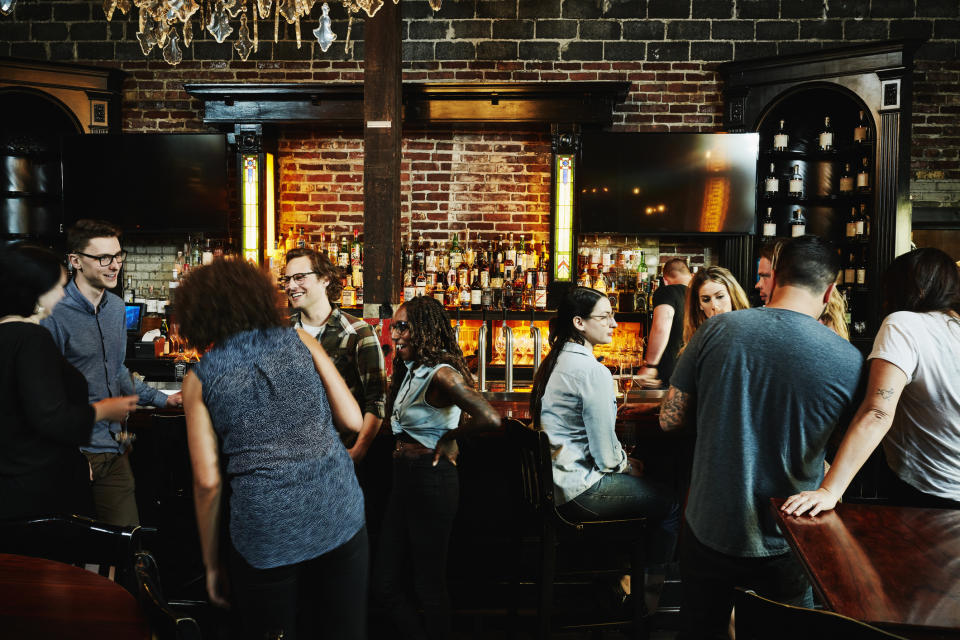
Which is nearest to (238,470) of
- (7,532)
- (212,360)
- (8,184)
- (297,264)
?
(212,360)

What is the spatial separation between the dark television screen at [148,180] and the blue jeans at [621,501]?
14.1 feet

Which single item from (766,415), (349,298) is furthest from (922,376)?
(349,298)

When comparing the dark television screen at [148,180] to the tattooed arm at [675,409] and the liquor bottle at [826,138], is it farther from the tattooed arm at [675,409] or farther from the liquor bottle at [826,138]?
the liquor bottle at [826,138]

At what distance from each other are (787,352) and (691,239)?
163 inches

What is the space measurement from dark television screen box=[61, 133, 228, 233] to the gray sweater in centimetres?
320

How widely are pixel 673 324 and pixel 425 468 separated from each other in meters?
2.88

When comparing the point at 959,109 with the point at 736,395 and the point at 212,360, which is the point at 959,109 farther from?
the point at 212,360

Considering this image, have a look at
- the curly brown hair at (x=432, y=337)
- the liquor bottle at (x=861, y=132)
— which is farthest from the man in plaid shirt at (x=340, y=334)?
the liquor bottle at (x=861, y=132)

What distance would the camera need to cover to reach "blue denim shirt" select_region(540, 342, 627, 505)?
2381 millimetres

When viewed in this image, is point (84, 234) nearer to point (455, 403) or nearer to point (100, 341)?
point (100, 341)

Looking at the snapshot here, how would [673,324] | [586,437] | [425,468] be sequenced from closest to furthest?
[425,468] < [586,437] < [673,324]

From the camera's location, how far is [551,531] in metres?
2.43

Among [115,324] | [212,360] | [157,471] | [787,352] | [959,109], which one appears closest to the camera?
[212,360]

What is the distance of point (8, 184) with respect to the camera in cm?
571
